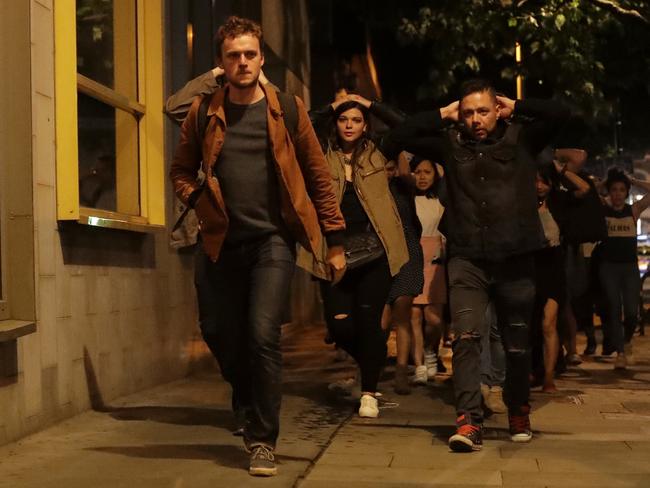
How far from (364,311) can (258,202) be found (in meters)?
2.31

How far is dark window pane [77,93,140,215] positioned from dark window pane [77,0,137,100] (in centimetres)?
20

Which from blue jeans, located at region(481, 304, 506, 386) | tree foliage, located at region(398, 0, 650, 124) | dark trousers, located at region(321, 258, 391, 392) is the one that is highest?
tree foliage, located at region(398, 0, 650, 124)

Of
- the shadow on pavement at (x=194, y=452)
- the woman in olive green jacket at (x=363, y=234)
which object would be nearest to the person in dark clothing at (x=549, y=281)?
the woman in olive green jacket at (x=363, y=234)

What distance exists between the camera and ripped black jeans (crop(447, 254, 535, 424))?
7230mm

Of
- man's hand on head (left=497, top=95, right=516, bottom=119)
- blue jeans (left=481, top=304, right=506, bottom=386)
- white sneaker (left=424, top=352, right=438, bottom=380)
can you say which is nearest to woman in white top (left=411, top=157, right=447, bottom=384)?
white sneaker (left=424, top=352, right=438, bottom=380)

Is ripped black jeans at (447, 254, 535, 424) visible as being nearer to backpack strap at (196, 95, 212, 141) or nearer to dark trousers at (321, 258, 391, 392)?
dark trousers at (321, 258, 391, 392)

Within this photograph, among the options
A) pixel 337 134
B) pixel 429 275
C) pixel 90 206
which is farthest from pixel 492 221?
pixel 429 275

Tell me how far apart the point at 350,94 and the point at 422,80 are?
1870cm

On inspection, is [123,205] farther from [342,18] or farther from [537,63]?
[342,18]

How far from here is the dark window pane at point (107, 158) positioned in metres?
8.82

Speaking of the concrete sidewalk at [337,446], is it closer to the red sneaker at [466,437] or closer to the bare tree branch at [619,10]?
the red sneaker at [466,437]

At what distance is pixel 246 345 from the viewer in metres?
6.75

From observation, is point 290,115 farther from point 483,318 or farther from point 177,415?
point 177,415

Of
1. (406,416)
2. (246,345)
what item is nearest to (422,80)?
(406,416)
